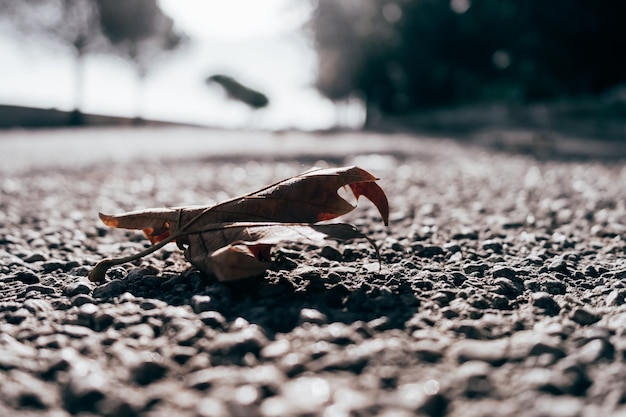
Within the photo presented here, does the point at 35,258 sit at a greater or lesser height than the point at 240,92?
lesser

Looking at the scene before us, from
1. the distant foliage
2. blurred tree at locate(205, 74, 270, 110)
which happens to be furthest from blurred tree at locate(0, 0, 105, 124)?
blurred tree at locate(205, 74, 270, 110)

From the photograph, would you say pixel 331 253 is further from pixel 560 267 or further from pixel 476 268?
pixel 560 267

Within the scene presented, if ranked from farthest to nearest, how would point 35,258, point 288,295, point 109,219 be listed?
point 35,258 → point 109,219 → point 288,295

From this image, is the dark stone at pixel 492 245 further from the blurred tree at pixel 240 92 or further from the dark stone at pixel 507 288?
the blurred tree at pixel 240 92

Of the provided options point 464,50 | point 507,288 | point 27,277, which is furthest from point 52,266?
point 464,50

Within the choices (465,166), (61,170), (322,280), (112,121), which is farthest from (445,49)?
(322,280)

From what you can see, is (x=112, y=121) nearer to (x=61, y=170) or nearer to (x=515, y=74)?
(x=515, y=74)

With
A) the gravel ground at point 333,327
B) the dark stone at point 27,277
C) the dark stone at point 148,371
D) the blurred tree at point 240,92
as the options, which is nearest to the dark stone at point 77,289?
the gravel ground at point 333,327
